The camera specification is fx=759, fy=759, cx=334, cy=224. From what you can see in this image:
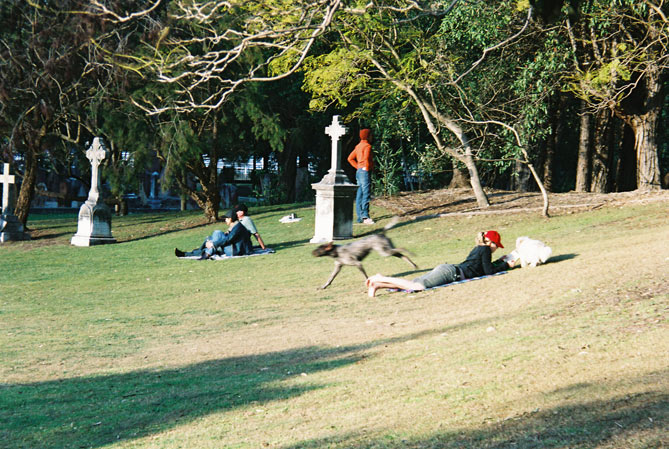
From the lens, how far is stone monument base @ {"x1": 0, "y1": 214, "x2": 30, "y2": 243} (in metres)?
23.9

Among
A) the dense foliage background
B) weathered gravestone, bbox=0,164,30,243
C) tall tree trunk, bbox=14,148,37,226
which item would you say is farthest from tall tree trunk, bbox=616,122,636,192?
tall tree trunk, bbox=14,148,37,226

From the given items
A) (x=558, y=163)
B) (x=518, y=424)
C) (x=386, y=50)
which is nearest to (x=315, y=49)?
(x=386, y=50)

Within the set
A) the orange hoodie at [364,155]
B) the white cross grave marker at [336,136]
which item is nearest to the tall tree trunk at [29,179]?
the white cross grave marker at [336,136]

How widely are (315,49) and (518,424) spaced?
23.2 m

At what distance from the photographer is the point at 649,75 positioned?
20344 mm

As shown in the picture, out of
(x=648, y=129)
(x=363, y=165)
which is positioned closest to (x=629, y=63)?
(x=648, y=129)

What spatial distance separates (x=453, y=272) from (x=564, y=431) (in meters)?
6.93

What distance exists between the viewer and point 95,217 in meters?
22.5

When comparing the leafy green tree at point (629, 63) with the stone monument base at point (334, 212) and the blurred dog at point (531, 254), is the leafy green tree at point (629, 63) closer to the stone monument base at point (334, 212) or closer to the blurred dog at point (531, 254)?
the stone monument base at point (334, 212)

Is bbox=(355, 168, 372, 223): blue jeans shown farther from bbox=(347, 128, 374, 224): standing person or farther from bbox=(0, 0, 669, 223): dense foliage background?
bbox=(0, 0, 669, 223): dense foliage background

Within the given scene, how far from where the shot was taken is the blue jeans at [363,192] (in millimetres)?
19281

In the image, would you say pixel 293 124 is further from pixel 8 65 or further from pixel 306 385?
pixel 306 385

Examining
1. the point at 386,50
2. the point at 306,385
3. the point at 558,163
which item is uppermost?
the point at 386,50

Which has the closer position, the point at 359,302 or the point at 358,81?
the point at 359,302
